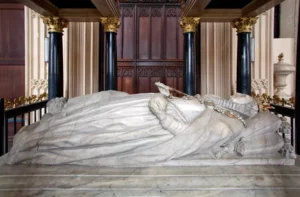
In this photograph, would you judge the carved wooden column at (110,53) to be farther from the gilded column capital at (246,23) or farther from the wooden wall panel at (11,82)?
the wooden wall panel at (11,82)

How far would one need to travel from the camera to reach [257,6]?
5.87 meters

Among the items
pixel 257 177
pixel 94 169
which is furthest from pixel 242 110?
pixel 94 169

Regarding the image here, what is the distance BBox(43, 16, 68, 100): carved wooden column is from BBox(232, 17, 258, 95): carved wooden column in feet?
13.5

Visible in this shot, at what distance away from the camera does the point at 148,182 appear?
87.6 inches

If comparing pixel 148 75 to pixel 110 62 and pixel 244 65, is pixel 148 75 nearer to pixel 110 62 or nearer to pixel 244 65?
pixel 110 62

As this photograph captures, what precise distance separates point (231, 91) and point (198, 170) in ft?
18.3

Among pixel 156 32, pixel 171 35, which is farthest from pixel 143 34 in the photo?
pixel 171 35

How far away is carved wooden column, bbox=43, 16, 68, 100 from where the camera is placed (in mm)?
6328

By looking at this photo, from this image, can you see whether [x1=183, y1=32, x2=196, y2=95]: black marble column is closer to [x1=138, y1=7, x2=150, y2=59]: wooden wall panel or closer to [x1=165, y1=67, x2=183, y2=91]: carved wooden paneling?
[x1=165, y1=67, x2=183, y2=91]: carved wooden paneling

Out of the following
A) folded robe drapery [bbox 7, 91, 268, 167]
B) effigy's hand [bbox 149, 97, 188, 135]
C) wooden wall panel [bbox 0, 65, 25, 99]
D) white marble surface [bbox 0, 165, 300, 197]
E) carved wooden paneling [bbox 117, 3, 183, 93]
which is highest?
carved wooden paneling [bbox 117, 3, 183, 93]

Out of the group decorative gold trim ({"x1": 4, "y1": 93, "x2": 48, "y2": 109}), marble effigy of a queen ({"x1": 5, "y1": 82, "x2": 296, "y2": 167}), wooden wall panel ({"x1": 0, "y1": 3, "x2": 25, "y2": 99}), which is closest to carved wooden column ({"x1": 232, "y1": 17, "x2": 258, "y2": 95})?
marble effigy of a queen ({"x1": 5, "y1": 82, "x2": 296, "y2": 167})

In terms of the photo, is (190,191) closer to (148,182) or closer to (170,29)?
(148,182)

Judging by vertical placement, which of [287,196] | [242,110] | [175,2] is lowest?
[287,196]

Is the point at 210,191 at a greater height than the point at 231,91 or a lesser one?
lesser
